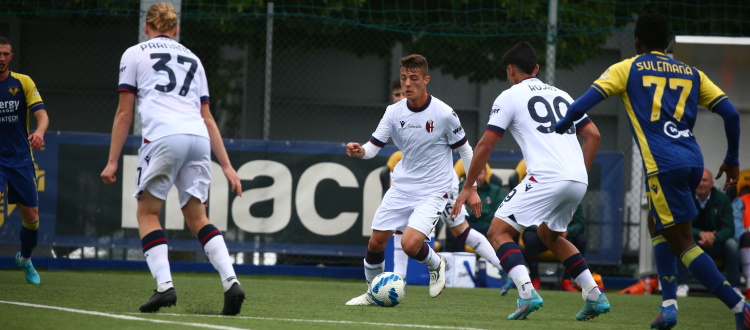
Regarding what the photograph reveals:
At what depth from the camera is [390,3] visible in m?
15.5

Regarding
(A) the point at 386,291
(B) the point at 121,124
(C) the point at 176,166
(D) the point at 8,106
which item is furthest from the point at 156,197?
(D) the point at 8,106

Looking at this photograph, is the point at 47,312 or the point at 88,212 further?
the point at 88,212

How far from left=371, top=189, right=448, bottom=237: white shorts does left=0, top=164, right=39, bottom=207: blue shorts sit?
3.46 meters

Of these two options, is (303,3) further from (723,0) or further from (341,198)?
(723,0)

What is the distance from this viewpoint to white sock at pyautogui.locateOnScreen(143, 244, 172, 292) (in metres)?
6.21

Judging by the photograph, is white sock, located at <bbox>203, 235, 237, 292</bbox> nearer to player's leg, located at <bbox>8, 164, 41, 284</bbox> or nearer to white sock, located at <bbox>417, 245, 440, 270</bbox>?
white sock, located at <bbox>417, 245, 440, 270</bbox>

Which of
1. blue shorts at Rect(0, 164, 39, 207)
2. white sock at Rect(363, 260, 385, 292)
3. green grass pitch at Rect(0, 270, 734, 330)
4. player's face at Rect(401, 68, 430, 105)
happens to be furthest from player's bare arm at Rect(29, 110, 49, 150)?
player's face at Rect(401, 68, 430, 105)

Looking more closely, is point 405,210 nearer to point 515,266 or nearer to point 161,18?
point 515,266

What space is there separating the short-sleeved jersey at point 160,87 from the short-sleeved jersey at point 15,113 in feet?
11.7

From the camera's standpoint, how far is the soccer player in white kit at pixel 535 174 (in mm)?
6961

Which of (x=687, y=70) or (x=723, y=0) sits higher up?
(x=723, y=0)

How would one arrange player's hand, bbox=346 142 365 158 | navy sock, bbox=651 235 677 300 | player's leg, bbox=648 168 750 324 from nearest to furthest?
player's leg, bbox=648 168 750 324 < navy sock, bbox=651 235 677 300 < player's hand, bbox=346 142 365 158

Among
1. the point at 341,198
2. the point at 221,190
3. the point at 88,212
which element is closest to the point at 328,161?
the point at 341,198

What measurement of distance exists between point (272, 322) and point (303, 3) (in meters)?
9.49
